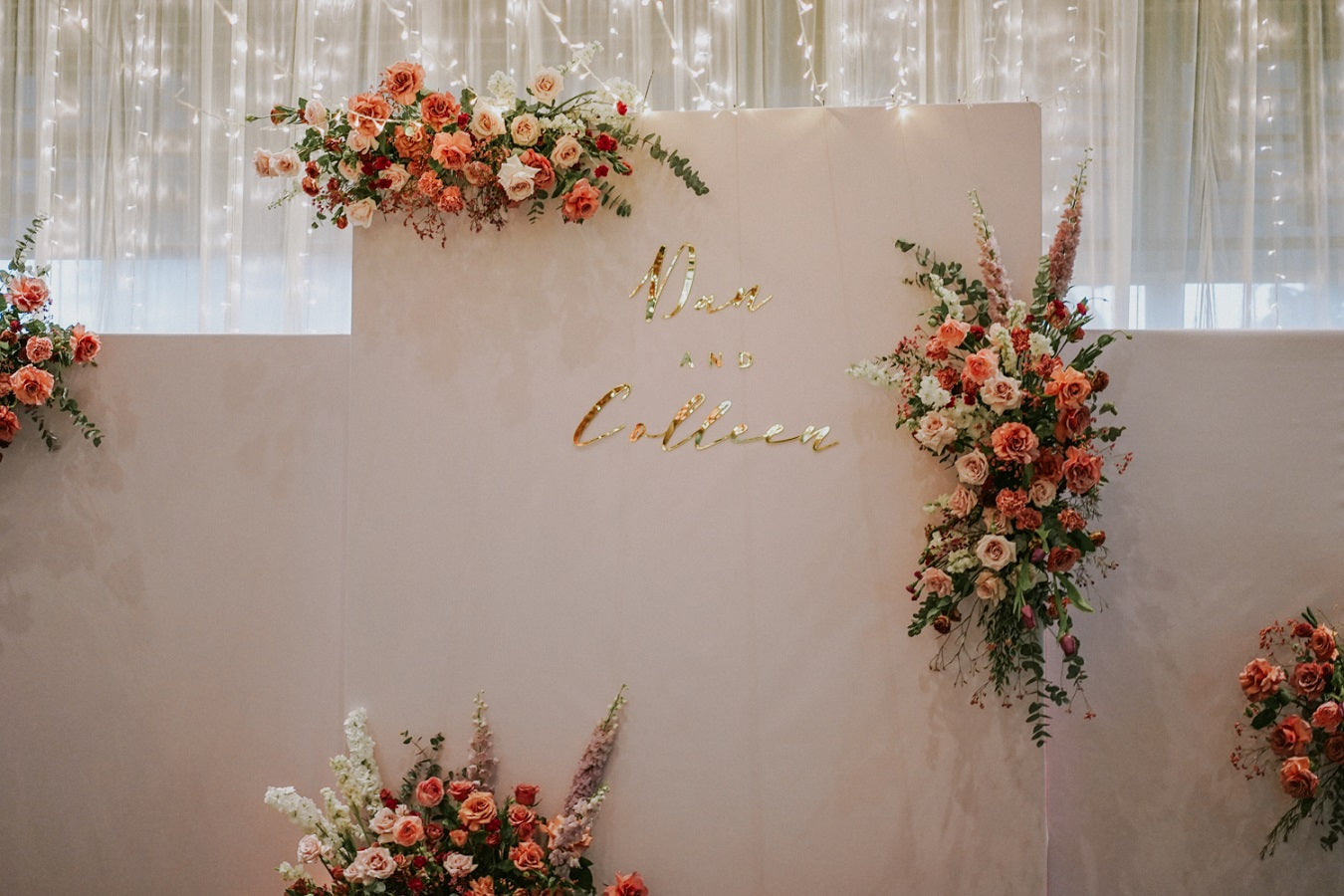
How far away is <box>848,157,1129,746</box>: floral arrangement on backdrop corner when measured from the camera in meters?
2.77

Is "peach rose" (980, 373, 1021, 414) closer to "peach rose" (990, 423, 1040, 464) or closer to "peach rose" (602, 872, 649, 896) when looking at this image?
"peach rose" (990, 423, 1040, 464)

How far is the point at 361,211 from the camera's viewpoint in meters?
3.04

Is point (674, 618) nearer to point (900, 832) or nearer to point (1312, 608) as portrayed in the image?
point (900, 832)

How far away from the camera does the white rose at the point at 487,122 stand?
2947 mm

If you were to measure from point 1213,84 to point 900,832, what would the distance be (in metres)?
3.45

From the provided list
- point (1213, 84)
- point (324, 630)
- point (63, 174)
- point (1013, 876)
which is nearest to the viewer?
point (1013, 876)

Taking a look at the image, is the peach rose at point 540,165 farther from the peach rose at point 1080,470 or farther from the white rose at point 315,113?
the peach rose at point 1080,470

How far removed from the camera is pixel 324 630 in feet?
10.9

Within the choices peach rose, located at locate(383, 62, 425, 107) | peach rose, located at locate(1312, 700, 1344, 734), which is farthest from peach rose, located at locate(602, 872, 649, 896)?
peach rose, located at locate(383, 62, 425, 107)

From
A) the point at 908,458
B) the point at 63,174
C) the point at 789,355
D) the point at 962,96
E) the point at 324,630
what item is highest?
the point at 962,96

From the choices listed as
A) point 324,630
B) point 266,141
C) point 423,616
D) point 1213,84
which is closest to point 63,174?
point 266,141

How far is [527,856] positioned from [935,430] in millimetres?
1745

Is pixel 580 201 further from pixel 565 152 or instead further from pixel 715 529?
pixel 715 529

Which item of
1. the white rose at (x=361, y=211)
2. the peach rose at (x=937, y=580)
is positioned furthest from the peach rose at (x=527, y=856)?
the white rose at (x=361, y=211)
